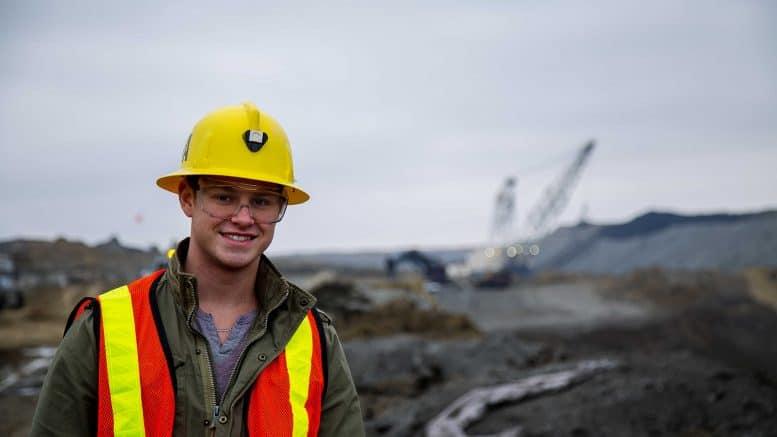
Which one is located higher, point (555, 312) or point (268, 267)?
point (268, 267)

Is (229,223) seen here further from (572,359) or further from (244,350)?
(572,359)

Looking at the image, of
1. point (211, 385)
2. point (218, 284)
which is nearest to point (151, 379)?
point (211, 385)

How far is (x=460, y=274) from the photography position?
45594mm

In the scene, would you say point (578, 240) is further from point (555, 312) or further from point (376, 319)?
point (376, 319)

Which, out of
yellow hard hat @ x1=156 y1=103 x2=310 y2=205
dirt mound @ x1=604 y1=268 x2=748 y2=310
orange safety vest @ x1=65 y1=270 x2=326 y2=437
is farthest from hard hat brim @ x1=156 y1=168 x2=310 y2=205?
dirt mound @ x1=604 y1=268 x2=748 y2=310

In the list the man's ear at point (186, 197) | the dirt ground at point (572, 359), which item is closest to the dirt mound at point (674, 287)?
the dirt ground at point (572, 359)

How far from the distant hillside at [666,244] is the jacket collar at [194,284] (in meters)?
39.8

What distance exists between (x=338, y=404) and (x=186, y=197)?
0.80m

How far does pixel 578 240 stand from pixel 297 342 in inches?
2558

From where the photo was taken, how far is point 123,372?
1890mm

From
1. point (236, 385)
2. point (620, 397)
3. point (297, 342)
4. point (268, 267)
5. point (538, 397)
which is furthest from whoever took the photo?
point (538, 397)

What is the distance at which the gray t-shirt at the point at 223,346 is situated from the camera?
80.0 inches

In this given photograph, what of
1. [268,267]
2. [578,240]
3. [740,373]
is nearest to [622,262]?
[578,240]

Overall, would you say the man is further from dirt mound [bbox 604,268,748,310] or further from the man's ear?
dirt mound [bbox 604,268,748,310]
